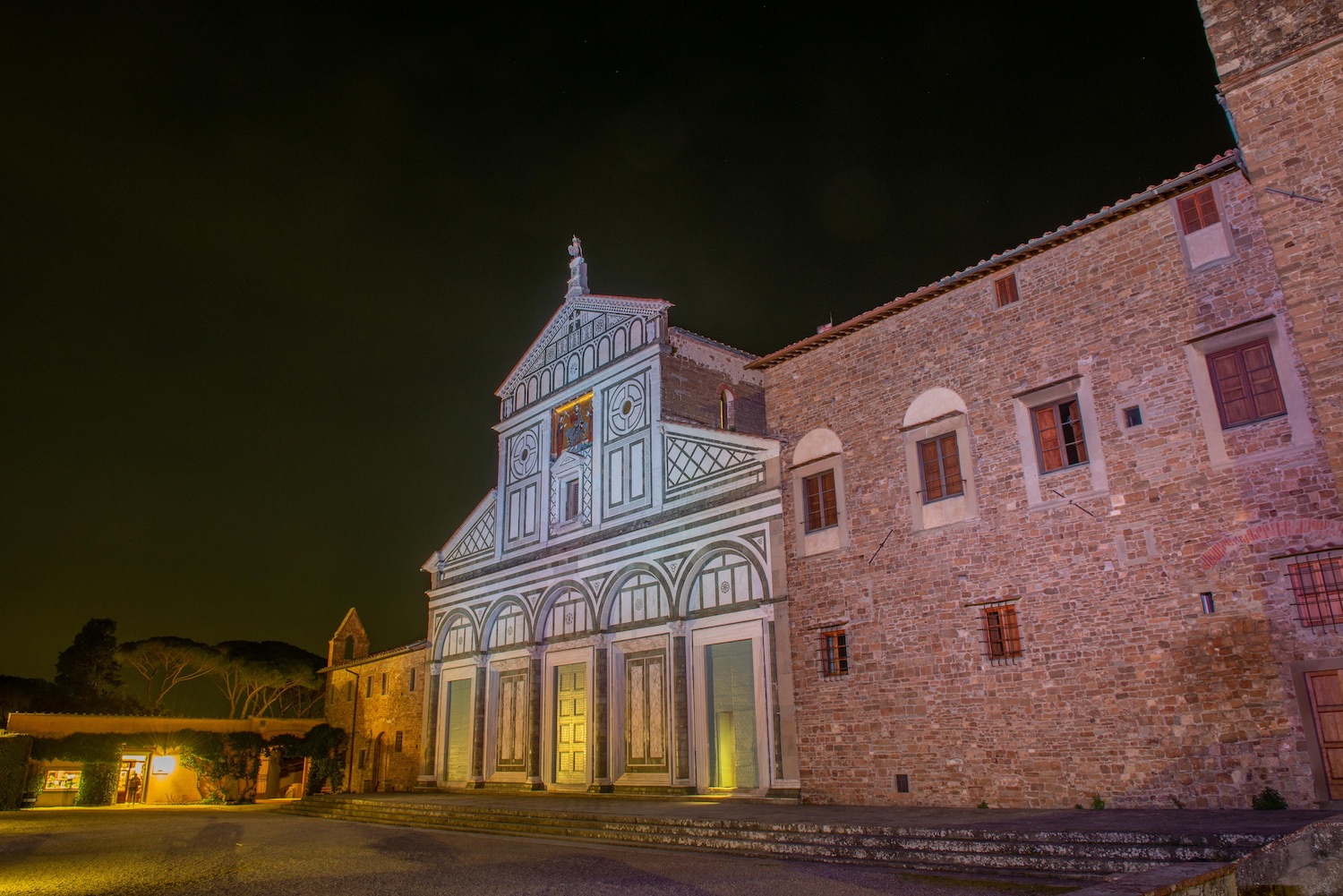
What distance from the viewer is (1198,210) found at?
38.8 ft

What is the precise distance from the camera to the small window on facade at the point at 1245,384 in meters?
10.9

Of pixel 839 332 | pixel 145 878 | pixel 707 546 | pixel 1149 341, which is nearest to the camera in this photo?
pixel 145 878

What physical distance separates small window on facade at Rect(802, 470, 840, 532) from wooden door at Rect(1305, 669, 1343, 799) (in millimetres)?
7553

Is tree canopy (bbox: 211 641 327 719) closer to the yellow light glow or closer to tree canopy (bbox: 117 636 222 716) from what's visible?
tree canopy (bbox: 117 636 222 716)

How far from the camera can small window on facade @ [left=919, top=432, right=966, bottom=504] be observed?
1399 cm

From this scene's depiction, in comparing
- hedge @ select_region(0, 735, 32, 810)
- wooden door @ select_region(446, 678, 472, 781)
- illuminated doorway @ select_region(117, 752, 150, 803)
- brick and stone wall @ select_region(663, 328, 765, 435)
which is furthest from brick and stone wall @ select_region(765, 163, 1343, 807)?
illuminated doorway @ select_region(117, 752, 150, 803)

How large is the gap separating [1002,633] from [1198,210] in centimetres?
675

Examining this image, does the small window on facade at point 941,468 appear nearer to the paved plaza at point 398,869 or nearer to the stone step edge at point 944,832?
the stone step edge at point 944,832

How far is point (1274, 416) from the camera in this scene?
35.1 feet

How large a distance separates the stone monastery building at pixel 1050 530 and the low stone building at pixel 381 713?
9.98 m

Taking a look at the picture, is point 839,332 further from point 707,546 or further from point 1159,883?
point 1159,883

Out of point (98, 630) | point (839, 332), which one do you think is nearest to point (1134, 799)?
point (839, 332)

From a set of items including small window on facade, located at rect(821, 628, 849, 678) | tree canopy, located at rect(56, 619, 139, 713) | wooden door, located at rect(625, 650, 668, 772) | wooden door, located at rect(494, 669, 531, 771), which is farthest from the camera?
tree canopy, located at rect(56, 619, 139, 713)

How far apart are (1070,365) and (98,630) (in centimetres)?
4694
